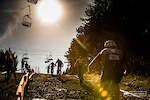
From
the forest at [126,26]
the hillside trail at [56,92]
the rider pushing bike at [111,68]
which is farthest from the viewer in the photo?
the forest at [126,26]

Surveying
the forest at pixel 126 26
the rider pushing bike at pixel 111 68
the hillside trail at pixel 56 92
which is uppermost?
the forest at pixel 126 26

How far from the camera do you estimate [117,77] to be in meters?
4.33

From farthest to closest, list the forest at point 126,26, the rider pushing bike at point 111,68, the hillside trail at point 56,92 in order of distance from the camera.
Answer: the forest at point 126,26
the hillside trail at point 56,92
the rider pushing bike at point 111,68

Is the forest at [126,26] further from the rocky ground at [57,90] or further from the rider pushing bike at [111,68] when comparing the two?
the rider pushing bike at [111,68]

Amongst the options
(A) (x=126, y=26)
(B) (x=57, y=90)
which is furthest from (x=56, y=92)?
(A) (x=126, y=26)

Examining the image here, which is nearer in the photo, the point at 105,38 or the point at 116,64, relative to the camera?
the point at 116,64

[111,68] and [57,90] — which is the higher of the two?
[111,68]

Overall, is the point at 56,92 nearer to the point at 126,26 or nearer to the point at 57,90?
the point at 57,90

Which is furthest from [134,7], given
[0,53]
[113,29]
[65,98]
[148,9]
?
[0,53]

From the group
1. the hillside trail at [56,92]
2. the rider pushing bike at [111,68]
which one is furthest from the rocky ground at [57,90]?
the rider pushing bike at [111,68]

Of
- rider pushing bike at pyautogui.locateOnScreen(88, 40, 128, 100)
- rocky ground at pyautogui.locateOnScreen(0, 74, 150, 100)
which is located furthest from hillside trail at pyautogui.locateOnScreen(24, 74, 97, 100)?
rider pushing bike at pyautogui.locateOnScreen(88, 40, 128, 100)

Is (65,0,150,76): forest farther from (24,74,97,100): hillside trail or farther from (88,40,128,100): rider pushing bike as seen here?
(88,40,128,100): rider pushing bike

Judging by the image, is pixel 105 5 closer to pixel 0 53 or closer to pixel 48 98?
pixel 48 98

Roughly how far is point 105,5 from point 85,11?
5470 millimetres
